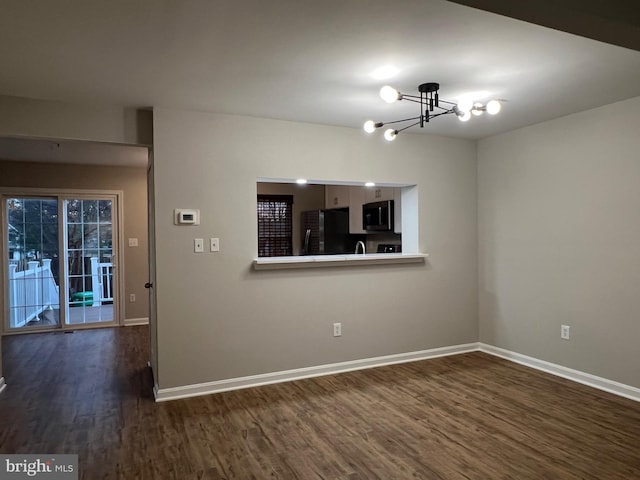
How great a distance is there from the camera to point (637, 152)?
10.5 feet

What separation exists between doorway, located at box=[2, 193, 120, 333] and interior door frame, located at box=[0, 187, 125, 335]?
1 centimetres

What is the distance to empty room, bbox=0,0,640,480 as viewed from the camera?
2209 mm

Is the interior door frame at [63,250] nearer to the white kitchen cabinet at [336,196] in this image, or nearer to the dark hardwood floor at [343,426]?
the dark hardwood floor at [343,426]

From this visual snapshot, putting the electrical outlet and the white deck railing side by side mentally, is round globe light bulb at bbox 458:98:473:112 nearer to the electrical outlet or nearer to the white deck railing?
the electrical outlet

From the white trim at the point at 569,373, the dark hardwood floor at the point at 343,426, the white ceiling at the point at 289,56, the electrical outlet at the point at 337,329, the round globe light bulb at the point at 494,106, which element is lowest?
the dark hardwood floor at the point at 343,426

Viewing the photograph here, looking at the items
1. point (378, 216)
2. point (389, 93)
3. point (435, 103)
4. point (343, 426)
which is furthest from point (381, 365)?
point (389, 93)

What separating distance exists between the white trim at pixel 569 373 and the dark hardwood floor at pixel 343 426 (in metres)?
0.14

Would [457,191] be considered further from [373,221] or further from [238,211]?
[238,211]

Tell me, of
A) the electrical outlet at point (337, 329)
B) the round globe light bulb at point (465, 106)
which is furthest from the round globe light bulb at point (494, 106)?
the electrical outlet at point (337, 329)

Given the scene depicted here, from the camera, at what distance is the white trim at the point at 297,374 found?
3404 millimetres

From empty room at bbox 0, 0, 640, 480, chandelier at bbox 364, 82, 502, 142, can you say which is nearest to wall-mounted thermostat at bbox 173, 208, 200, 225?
empty room at bbox 0, 0, 640, 480

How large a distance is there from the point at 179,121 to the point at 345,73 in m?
1.48

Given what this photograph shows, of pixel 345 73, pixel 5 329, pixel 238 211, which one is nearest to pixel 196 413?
pixel 238 211

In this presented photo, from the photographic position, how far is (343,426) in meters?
2.87
